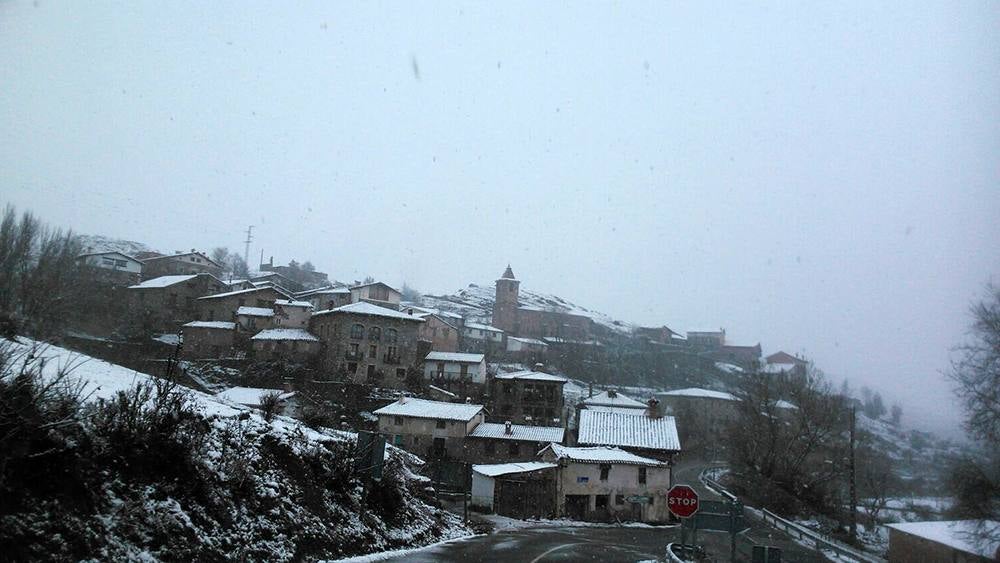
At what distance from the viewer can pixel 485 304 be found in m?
115

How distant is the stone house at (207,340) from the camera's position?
A: 171 ft

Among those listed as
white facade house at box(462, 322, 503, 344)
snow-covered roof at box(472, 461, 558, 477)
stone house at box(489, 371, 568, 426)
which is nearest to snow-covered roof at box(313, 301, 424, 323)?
stone house at box(489, 371, 568, 426)

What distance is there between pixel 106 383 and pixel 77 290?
44.1 meters

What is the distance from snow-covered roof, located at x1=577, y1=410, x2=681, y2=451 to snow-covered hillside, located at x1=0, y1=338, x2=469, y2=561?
27.2m

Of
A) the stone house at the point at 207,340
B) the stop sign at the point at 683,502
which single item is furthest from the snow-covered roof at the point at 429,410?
the stop sign at the point at 683,502

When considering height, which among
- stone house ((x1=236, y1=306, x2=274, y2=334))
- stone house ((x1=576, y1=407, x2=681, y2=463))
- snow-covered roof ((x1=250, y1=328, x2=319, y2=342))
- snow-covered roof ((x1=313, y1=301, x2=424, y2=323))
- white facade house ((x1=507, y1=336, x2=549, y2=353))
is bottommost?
stone house ((x1=576, y1=407, x2=681, y2=463))

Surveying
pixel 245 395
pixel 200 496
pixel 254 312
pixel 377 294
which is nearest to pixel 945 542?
pixel 200 496

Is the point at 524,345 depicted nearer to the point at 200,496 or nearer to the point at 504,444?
the point at 504,444

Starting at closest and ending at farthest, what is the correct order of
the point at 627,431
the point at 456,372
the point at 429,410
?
the point at 627,431 → the point at 429,410 → the point at 456,372

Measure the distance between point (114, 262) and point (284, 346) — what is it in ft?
82.8

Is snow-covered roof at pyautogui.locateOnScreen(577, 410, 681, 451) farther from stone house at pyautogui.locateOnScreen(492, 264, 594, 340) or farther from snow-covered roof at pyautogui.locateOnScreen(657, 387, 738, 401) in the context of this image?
stone house at pyautogui.locateOnScreen(492, 264, 594, 340)

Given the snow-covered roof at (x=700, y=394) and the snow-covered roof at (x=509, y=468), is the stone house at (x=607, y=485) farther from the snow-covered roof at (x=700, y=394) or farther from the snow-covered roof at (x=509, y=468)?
the snow-covered roof at (x=700, y=394)

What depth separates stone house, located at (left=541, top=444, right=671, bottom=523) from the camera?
34.1 m

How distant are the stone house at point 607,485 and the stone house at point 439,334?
3461 centimetres
